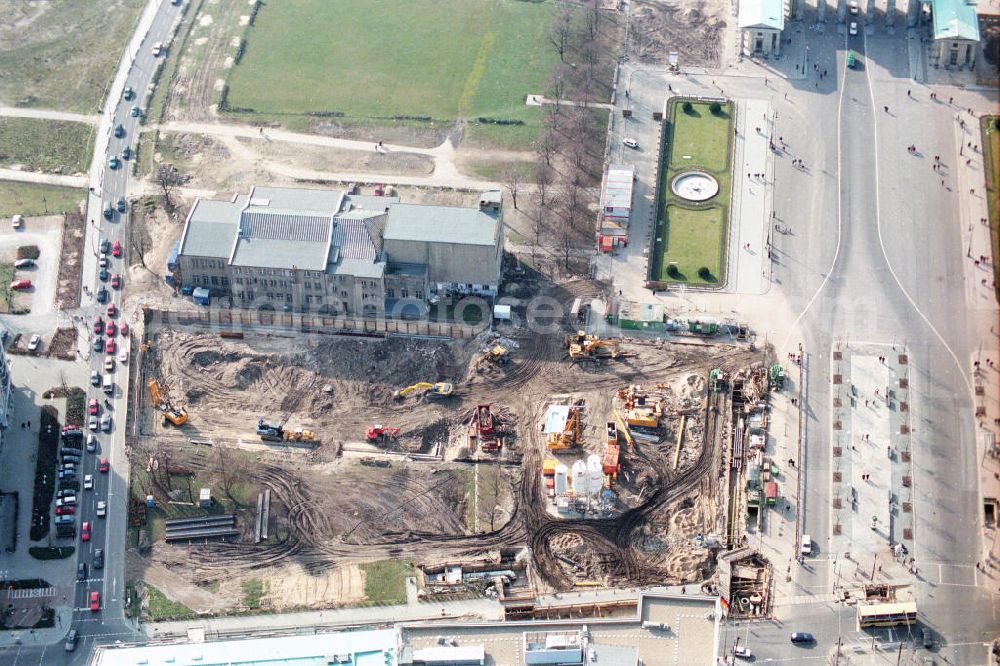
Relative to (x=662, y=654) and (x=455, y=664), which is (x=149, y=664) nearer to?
(x=455, y=664)

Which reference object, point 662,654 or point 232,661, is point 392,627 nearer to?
point 232,661

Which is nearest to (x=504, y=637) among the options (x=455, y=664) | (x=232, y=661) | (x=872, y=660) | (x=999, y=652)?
(x=455, y=664)

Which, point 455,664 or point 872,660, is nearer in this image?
point 455,664

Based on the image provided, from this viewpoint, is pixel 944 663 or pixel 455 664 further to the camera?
pixel 944 663

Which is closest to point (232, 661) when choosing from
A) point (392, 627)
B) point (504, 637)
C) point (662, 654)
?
point (392, 627)

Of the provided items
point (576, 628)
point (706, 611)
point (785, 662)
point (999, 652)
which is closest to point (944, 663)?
point (999, 652)

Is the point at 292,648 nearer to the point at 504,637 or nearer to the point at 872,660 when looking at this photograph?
the point at 504,637
